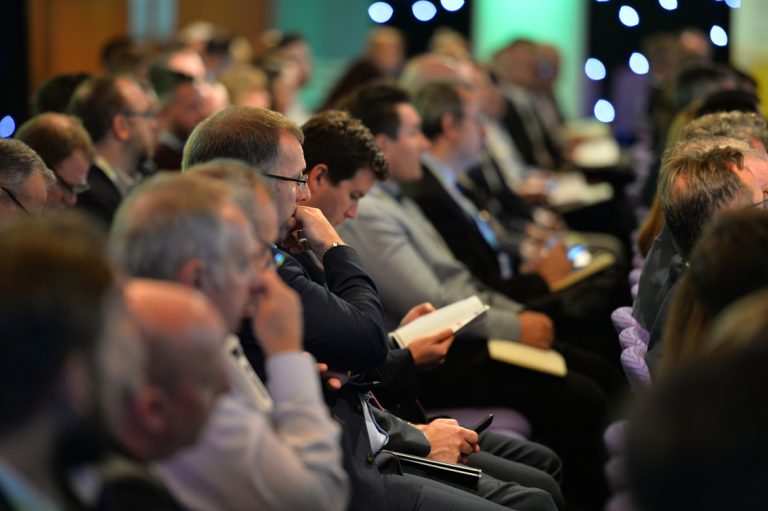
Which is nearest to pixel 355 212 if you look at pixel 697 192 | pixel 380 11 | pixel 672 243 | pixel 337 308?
pixel 337 308

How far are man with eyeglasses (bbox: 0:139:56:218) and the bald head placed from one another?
137 centimetres

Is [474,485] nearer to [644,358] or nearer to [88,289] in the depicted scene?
[644,358]

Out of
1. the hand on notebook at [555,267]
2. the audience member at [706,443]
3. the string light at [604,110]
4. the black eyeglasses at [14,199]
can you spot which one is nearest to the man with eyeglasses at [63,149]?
the black eyeglasses at [14,199]

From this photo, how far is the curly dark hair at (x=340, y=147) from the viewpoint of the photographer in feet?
10.4

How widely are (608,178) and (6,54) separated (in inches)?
183

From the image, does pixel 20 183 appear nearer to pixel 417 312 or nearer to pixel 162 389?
pixel 417 312

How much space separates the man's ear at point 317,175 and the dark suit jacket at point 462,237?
1.48 m

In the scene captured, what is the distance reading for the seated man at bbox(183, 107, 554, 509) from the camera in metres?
2.43

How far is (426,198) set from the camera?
4.60 metres

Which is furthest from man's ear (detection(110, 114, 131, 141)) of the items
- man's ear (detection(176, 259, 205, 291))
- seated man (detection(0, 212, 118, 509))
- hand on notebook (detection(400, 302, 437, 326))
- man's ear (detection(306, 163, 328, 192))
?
seated man (detection(0, 212, 118, 509))

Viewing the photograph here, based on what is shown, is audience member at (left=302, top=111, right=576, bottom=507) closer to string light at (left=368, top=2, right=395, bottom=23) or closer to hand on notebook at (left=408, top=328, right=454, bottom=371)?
hand on notebook at (left=408, top=328, right=454, bottom=371)

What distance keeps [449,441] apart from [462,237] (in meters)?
1.80

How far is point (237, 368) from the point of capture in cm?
183

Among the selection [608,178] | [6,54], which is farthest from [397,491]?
[6,54]
